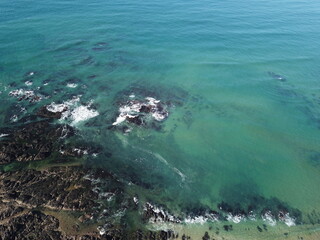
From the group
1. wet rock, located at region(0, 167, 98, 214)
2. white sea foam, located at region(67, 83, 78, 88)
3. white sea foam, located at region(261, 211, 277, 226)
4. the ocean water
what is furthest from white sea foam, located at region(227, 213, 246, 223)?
white sea foam, located at region(67, 83, 78, 88)

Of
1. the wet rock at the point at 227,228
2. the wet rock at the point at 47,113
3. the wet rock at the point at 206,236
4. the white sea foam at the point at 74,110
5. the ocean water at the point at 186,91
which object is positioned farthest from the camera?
the white sea foam at the point at 74,110

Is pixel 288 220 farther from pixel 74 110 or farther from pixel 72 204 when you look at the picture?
pixel 74 110

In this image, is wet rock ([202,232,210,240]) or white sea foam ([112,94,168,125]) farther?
white sea foam ([112,94,168,125])

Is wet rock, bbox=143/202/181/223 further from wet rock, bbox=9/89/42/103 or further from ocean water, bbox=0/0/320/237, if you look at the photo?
wet rock, bbox=9/89/42/103

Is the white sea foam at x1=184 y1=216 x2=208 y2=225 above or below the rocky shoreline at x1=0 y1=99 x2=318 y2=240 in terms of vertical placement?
below

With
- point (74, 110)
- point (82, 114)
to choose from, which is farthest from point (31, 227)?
point (74, 110)

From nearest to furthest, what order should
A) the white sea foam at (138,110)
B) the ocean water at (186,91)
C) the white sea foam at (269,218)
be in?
the white sea foam at (269,218)
the ocean water at (186,91)
the white sea foam at (138,110)

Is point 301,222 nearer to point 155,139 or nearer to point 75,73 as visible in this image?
point 155,139

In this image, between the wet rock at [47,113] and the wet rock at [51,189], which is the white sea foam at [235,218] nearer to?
the wet rock at [51,189]

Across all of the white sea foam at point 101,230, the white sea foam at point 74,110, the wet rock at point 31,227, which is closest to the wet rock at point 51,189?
the wet rock at point 31,227
